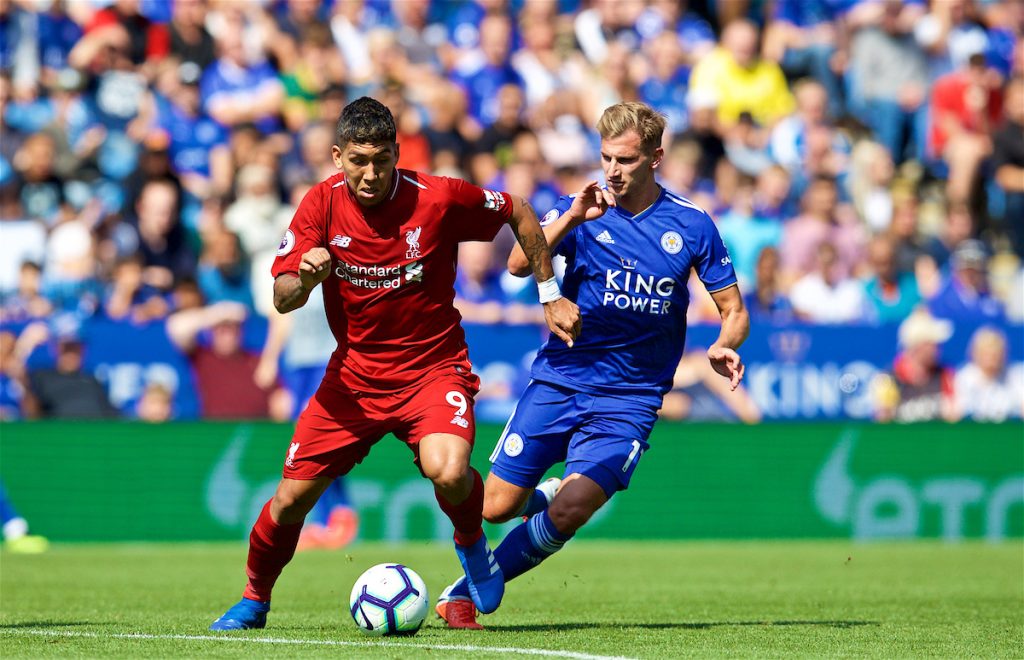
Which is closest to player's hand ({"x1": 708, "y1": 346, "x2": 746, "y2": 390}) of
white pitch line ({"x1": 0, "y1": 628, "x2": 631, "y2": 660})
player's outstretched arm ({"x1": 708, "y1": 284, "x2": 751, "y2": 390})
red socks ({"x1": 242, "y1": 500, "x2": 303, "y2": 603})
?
player's outstretched arm ({"x1": 708, "y1": 284, "x2": 751, "y2": 390})

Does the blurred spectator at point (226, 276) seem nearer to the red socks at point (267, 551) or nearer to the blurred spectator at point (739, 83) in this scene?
the blurred spectator at point (739, 83)

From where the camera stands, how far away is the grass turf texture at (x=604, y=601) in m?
7.47

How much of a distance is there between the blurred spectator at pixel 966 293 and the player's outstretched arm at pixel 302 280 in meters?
10.9

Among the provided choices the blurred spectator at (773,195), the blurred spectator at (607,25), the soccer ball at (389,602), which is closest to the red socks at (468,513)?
the soccer ball at (389,602)

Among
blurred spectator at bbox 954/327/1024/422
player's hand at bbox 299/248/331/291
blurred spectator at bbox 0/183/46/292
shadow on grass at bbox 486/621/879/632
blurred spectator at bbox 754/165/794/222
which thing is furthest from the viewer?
blurred spectator at bbox 754/165/794/222

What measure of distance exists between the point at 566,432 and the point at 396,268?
4.54 ft

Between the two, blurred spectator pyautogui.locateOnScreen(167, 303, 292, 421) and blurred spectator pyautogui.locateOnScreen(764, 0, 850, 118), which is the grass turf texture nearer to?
blurred spectator pyautogui.locateOnScreen(167, 303, 292, 421)

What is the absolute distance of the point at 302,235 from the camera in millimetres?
7660

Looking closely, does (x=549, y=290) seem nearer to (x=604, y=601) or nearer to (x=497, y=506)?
(x=497, y=506)

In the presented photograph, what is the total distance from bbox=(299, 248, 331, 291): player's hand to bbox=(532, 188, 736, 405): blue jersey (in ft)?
5.49

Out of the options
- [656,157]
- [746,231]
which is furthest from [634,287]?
[746,231]

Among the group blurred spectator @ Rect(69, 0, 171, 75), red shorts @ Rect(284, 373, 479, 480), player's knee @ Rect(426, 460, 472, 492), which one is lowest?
player's knee @ Rect(426, 460, 472, 492)

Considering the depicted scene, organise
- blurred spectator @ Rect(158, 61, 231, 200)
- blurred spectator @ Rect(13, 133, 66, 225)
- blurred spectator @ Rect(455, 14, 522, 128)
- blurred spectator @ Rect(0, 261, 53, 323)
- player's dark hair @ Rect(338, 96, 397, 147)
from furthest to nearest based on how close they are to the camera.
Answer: blurred spectator @ Rect(455, 14, 522, 128)
blurred spectator @ Rect(158, 61, 231, 200)
blurred spectator @ Rect(13, 133, 66, 225)
blurred spectator @ Rect(0, 261, 53, 323)
player's dark hair @ Rect(338, 96, 397, 147)

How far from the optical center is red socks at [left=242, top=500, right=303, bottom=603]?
7902mm
